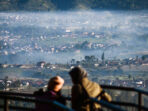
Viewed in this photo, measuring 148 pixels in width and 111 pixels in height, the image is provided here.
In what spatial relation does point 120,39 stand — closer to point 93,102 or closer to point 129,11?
point 129,11

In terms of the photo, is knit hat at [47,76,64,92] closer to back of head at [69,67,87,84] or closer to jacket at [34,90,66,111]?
jacket at [34,90,66,111]

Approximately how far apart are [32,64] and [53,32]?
133 feet

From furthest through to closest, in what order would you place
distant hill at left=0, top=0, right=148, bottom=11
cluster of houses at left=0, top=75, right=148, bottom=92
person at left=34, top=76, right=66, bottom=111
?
distant hill at left=0, top=0, right=148, bottom=11 → cluster of houses at left=0, top=75, right=148, bottom=92 → person at left=34, top=76, right=66, bottom=111

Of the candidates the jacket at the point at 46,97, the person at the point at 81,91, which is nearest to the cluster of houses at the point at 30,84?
the jacket at the point at 46,97

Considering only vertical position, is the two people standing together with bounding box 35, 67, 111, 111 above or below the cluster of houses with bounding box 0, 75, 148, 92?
above

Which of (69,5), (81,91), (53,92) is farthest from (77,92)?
(69,5)

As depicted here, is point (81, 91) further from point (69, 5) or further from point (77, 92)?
point (69, 5)

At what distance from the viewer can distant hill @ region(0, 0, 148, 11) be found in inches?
5241

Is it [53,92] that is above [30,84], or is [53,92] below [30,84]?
above

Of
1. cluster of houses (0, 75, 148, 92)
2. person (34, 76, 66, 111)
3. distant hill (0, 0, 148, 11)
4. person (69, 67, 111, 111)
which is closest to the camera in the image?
person (69, 67, 111, 111)

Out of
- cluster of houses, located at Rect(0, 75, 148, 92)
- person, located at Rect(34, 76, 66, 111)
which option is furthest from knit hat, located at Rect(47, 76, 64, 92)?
cluster of houses, located at Rect(0, 75, 148, 92)

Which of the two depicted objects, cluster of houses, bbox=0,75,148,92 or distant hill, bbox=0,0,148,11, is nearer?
cluster of houses, bbox=0,75,148,92

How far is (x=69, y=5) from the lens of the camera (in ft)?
476

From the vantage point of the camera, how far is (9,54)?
10925cm
